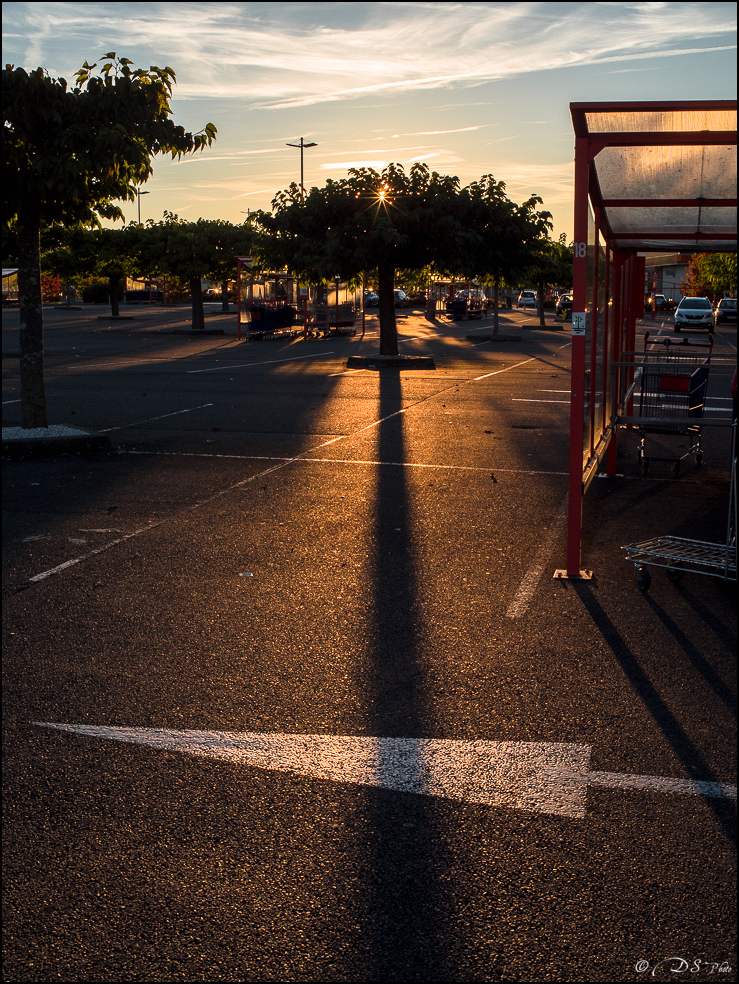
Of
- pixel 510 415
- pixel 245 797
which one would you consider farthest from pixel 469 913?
pixel 510 415

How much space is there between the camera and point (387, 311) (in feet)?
86.7

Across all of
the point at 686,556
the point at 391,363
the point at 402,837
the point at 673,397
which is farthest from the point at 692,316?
the point at 402,837

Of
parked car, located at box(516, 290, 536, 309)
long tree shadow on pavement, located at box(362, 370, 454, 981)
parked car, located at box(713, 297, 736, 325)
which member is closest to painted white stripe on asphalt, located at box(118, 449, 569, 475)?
long tree shadow on pavement, located at box(362, 370, 454, 981)

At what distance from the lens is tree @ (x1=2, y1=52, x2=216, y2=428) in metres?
10.1

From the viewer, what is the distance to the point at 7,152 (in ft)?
33.4

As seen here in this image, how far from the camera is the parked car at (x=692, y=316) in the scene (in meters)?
48.5

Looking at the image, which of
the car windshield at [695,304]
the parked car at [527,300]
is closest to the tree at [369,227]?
the car windshield at [695,304]

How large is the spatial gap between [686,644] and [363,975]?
9.96 feet

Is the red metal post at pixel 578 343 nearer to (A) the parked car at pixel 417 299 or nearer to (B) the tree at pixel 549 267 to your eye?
(B) the tree at pixel 549 267

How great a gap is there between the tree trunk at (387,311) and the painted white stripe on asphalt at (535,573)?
59.8 ft

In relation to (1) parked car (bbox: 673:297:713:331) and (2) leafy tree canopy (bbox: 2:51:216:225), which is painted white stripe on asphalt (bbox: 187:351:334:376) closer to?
(2) leafy tree canopy (bbox: 2:51:216:225)

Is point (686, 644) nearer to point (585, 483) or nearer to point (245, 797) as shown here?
point (585, 483)

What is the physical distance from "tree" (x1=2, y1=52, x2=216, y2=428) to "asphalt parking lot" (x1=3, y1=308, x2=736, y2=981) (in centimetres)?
332

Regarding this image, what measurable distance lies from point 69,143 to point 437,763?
855 centimetres
